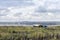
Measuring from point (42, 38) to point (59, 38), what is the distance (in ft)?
8.76

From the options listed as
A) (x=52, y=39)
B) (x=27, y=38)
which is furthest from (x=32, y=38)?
(x=52, y=39)

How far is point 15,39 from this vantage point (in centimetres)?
3425

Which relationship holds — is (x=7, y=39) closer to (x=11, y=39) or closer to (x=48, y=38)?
(x=11, y=39)

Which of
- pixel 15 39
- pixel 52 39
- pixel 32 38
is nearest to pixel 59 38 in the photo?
pixel 52 39

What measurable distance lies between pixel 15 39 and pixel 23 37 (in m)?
1.72

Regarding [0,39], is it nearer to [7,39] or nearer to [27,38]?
[7,39]

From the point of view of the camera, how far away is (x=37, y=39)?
34875 millimetres

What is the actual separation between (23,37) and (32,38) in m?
1.37

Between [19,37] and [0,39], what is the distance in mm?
2866

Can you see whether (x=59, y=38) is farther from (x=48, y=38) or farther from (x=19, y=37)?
(x=19, y=37)

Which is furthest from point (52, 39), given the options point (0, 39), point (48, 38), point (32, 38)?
point (0, 39)

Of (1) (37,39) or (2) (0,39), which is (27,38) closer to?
(1) (37,39)

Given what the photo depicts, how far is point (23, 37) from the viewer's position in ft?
117

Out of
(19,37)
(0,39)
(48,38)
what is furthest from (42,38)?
(0,39)
